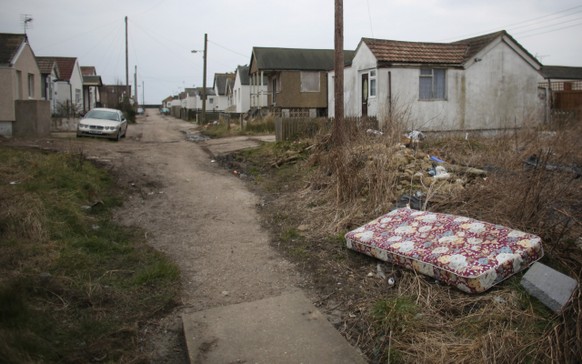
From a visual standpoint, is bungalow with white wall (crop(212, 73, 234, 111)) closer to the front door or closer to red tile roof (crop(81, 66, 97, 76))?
red tile roof (crop(81, 66, 97, 76))

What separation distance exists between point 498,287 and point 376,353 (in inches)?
51.5

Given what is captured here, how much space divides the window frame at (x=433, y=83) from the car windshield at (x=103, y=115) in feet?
42.4

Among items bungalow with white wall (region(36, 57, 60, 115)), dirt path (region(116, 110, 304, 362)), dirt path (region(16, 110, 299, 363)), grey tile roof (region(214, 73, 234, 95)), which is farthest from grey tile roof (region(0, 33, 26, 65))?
grey tile roof (region(214, 73, 234, 95))

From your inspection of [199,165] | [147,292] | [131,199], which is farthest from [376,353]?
[199,165]

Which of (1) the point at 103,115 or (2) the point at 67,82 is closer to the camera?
(1) the point at 103,115

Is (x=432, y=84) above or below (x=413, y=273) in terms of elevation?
above

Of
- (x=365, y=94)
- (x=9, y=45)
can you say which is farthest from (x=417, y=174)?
(x=9, y=45)

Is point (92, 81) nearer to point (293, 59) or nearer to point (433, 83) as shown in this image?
point (293, 59)

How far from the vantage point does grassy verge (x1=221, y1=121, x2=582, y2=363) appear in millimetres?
3512

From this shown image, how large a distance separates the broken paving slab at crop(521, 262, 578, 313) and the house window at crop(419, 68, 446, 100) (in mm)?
15518

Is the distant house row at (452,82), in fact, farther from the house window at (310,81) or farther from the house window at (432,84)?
the house window at (310,81)

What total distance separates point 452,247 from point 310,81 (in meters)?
30.5

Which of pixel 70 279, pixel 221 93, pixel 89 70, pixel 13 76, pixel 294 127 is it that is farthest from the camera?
pixel 221 93

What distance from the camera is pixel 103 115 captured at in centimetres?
2061
